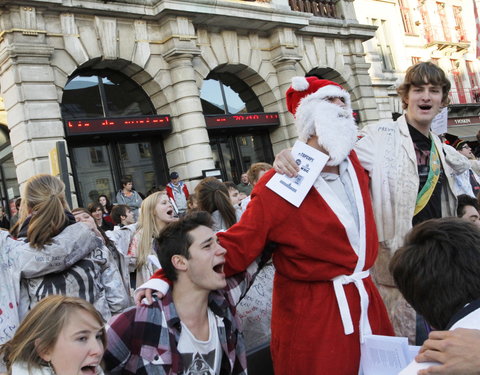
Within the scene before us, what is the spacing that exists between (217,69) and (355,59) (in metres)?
5.59

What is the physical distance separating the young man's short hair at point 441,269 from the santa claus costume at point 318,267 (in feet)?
2.32

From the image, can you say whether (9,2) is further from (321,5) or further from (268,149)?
(321,5)

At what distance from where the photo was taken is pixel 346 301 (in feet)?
7.43

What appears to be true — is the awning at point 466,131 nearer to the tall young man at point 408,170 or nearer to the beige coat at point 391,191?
the tall young man at point 408,170

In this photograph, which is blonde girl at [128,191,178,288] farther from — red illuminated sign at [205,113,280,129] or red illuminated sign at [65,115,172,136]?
red illuminated sign at [205,113,280,129]

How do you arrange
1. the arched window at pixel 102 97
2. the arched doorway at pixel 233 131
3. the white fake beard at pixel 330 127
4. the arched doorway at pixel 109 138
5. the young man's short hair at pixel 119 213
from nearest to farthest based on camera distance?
the white fake beard at pixel 330 127, the young man's short hair at pixel 119 213, the arched doorway at pixel 109 138, the arched window at pixel 102 97, the arched doorway at pixel 233 131

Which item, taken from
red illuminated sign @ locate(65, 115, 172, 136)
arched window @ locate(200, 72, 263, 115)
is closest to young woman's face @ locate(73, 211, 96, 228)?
red illuminated sign @ locate(65, 115, 172, 136)

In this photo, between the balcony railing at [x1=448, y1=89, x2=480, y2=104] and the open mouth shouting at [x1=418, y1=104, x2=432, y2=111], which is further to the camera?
the balcony railing at [x1=448, y1=89, x2=480, y2=104]

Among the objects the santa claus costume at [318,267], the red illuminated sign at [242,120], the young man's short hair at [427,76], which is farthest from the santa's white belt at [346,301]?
the red illuminated sign at [242,120]

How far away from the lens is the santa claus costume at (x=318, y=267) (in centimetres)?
225

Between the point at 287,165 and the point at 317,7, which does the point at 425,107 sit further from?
the point at 317,7

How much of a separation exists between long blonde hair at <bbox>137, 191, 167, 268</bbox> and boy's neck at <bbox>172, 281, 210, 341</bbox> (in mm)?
2358

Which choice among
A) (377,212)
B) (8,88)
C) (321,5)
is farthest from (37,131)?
(321,5)

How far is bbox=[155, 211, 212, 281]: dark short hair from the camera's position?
232 centimetres
